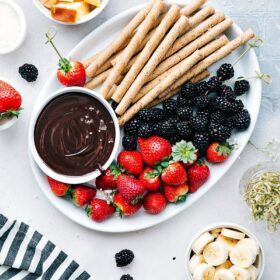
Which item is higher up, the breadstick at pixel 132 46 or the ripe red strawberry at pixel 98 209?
the breadstick at pixel 132 46

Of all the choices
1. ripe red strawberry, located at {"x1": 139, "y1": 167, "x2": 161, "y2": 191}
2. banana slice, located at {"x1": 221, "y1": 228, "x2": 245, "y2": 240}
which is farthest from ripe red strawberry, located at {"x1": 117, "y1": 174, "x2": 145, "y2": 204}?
banana slice, located at {"x1": 221, "y1": 228, "x2": 245, "y2": 240}

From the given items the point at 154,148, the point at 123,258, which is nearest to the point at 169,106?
the point at 154,148

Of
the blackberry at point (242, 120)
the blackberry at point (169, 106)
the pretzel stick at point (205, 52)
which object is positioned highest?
the pretzel stick at point (205, 52)

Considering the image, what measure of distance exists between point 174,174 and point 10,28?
0.80 m

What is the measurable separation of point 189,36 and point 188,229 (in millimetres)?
734

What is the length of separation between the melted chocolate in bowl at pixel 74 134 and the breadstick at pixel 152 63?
0.08 metres

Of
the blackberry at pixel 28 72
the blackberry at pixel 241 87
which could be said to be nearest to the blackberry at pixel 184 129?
the blackberry at pixel 241 87

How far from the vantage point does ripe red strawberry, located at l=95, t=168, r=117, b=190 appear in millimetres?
1875

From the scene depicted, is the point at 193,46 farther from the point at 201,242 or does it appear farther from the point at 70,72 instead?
the point at 201,242

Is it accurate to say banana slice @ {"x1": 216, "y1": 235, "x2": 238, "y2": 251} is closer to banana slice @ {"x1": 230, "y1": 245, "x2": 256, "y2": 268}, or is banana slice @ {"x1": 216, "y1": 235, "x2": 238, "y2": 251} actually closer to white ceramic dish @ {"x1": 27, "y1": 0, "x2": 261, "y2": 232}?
banana slice @ {"x1": 230, "y1": 245, "x2": 256, "y2": 268}

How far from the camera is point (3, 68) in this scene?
1.94 meters

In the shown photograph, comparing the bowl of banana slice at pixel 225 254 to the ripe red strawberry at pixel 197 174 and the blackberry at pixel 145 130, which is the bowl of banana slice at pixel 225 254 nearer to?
the ripe red strawberry at pixel 197 174

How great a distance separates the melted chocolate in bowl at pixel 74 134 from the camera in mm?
1799

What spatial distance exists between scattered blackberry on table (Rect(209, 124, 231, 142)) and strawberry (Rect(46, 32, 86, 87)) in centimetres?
49
